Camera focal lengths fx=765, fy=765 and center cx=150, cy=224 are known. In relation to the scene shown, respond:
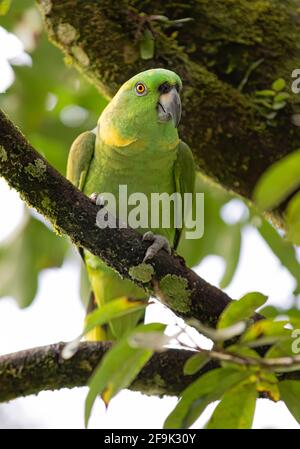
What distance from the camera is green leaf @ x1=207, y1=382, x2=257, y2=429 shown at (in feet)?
5.73

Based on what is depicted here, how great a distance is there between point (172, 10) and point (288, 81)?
0.53m

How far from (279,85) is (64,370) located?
1289mm

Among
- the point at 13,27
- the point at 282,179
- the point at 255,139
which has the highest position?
the point at 13,27

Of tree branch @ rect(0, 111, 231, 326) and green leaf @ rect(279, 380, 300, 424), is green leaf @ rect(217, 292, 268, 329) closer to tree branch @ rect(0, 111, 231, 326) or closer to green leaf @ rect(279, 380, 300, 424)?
green leaf @ rect(279, 380, 300, 424)

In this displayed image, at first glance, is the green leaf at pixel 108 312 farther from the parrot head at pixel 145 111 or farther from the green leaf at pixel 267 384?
the parrot head at pixel 145 111

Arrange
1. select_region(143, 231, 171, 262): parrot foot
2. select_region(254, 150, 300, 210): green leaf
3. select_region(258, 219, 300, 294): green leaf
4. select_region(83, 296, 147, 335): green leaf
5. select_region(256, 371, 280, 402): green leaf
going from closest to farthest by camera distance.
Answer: select_region(254, 150, 300, 210): green leaf → select_region(83, 296, 147, 335): green leaf → select_region(256, 371, 280, 402): green leaf → select_region(143, 231, 171, 262): parrot foot → select_region(258, 219, 300, 294): green leaf

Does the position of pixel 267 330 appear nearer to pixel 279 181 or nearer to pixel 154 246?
pixel 279 181

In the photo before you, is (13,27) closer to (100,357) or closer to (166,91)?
(166,91)

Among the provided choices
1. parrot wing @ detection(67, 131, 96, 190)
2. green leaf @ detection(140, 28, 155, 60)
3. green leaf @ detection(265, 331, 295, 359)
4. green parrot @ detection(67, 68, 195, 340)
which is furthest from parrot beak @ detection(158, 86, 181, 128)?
green leaf @ detection(265, 331, 295, 359)

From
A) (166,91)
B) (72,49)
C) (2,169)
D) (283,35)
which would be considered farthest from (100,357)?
(283,35)

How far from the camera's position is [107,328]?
11.7 ft

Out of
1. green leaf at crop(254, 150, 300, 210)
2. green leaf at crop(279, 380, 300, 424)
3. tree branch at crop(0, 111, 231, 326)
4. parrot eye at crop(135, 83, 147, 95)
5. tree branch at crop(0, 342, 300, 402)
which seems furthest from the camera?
parrot eye at crop(135, 83, 147, 95)

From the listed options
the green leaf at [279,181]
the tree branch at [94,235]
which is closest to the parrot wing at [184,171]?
the tree branch at [94,235]

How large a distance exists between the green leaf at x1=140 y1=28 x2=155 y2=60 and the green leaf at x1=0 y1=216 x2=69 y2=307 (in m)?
1.48
